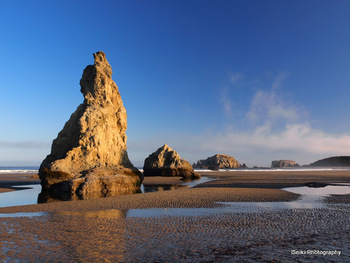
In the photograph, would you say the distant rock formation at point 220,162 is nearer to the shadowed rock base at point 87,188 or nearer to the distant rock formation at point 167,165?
the distant rock formation at point 167,165

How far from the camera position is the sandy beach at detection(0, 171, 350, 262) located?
7.41 m

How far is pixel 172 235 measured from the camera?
383 inches

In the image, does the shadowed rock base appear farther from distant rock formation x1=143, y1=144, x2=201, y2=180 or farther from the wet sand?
distant rock formation x1=143, y1=144, x2=201, y2=180

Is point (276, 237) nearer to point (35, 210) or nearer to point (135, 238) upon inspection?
point (135, 238)

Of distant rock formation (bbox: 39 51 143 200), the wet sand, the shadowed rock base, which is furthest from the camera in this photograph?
the wet sand

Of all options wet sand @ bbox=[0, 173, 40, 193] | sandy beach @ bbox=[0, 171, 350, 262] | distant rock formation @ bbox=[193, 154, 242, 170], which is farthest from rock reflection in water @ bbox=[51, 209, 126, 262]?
distant rock formation @ bbox=[193, 154, 242, 170]

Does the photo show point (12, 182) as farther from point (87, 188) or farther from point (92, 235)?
point (92, 235)

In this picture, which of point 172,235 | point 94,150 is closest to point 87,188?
point 94,150

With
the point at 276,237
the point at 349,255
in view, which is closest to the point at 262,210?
the point at 276,237

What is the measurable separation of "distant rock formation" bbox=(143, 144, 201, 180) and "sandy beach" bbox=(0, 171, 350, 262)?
37008 mm

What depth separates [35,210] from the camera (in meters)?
15.3

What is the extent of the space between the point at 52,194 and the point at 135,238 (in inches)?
664

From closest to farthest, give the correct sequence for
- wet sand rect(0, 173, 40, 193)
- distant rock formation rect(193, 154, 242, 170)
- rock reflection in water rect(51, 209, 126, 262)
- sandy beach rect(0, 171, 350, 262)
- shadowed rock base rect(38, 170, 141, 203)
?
sandy beach rect(0, 171, 350, 262)
rock reflection in water rect(51, 209, 126, 262)
shadowed rock base rect(38, 170, 141, 203)
wet sand rect(0, 173, 40, 193)
distant rock formation rect(193, 154, 242, 170)

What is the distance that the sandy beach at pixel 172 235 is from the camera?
7410mm
